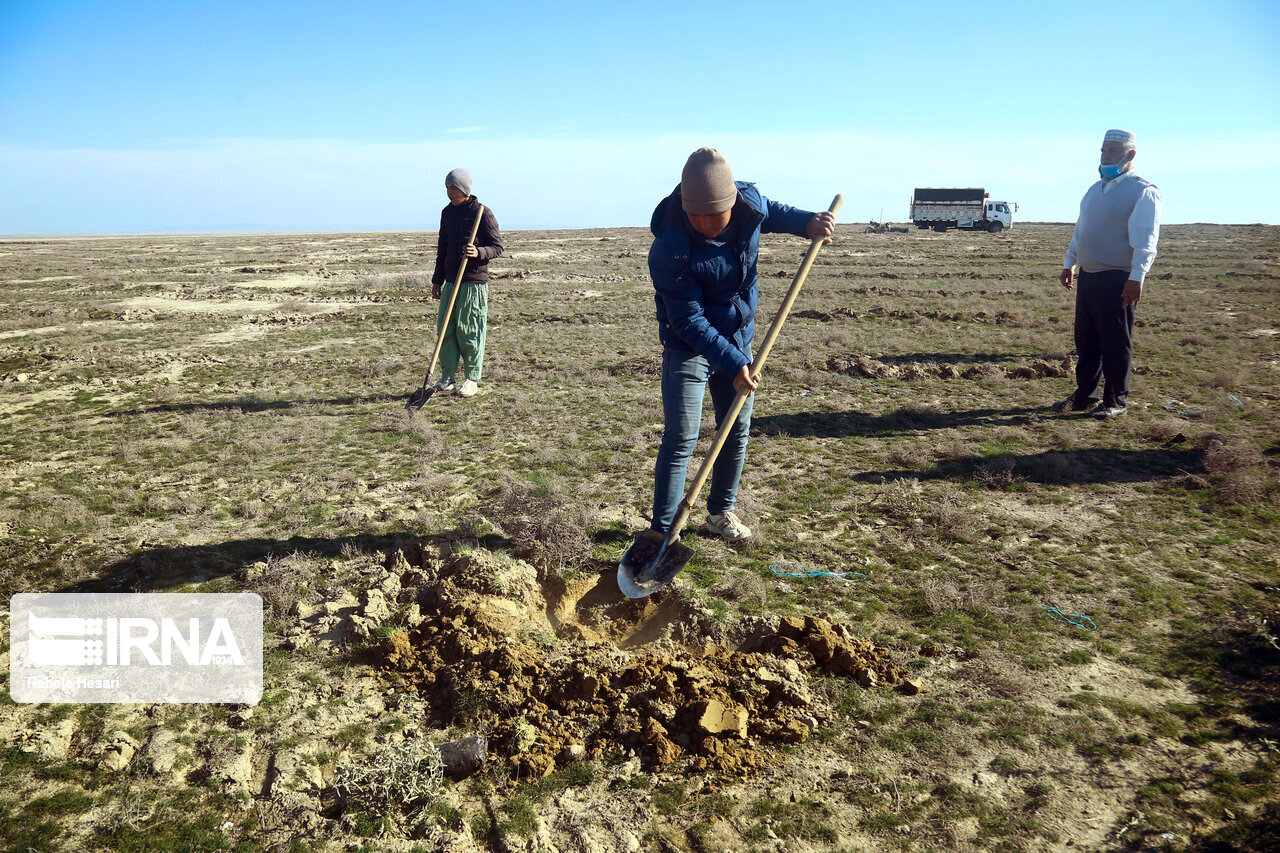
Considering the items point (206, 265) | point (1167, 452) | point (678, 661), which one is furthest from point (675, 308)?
point (206, 265)

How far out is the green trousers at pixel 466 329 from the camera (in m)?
8.23

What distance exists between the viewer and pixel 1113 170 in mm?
7246

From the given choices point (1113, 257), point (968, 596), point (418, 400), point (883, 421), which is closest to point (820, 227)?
point (968, 596)

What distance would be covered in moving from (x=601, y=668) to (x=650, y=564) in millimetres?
864

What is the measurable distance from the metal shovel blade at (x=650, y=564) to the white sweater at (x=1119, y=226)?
5840 millimetres

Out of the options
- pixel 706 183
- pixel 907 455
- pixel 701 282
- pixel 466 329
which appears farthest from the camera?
pixel 466 329

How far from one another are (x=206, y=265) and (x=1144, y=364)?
120ft

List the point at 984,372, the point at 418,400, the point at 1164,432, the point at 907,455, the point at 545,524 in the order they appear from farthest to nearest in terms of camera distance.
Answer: the point at 984,372 < the point at 418,400 < the point at 1164,432 < the point at 907,455 < the point at 545,524

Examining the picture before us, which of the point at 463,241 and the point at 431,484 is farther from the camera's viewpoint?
the point at 463,241

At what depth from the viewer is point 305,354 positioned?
11828 mm

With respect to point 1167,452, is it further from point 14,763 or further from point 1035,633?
point 14,763

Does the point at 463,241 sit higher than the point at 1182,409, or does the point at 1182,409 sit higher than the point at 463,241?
the point at 463,241

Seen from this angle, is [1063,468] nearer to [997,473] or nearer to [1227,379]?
[997,473]

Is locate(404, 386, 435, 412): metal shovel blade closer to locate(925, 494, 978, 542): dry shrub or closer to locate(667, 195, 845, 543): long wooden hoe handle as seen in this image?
locate(667, 195, 845, 543): long wooden hoe handle
